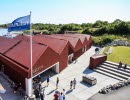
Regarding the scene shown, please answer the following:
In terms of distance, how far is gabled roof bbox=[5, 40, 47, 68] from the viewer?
69.3ft

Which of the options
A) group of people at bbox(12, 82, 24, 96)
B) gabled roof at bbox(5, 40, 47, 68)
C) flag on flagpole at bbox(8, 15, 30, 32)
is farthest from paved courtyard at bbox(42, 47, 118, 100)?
flag on flagpole at bbox(8, 15, 30, 32)

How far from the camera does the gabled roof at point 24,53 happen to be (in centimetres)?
2111

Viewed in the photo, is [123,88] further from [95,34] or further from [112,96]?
[95,34]

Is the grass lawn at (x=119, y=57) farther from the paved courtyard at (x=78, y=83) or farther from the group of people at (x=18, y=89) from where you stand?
the group of people at (x=18, y=89)

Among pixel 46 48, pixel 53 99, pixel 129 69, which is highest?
pixel 46 48

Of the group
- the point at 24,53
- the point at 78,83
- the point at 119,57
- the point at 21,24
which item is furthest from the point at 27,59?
the point at 119,57

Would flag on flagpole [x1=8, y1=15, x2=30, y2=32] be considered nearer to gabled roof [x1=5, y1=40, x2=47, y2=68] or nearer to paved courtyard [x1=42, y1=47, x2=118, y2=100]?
gabled roof [x1=5, y1=40, x2=47, y2=68]

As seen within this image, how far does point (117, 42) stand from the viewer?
4597 centimetres

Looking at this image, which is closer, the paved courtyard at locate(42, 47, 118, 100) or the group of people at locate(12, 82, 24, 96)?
the paved courtyard at locate(42, 47, 118, 100)

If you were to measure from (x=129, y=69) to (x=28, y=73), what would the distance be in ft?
51.6

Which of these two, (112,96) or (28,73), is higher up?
(28,73)

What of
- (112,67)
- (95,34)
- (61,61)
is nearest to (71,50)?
(61,61)

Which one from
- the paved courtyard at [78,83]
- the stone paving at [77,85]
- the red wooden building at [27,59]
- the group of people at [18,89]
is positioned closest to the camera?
the stone paving at [77,85]

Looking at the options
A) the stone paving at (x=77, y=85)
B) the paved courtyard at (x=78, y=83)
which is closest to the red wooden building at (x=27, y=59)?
the stone paving at (x=77, y=85)
